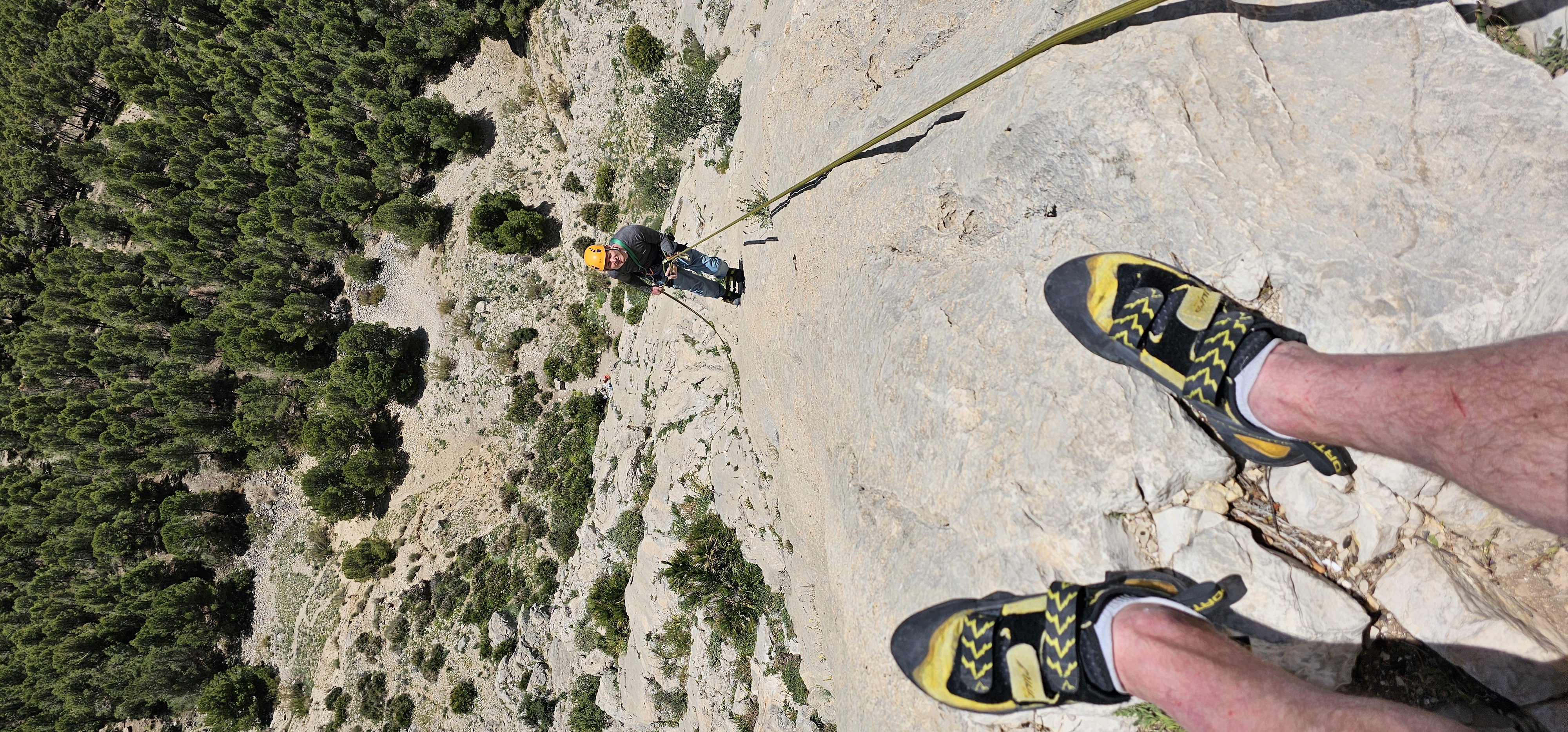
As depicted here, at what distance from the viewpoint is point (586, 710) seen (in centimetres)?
1288

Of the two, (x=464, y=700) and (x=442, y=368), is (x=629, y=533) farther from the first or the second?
(x=442, y=368)

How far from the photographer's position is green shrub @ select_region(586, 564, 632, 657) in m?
12.5

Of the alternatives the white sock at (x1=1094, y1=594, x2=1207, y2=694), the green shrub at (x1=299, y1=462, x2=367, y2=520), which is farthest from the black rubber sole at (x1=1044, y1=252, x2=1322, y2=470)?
the green shrub at (x1=299, y1=462, x2=367, y2=520)

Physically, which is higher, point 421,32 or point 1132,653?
point 421,32

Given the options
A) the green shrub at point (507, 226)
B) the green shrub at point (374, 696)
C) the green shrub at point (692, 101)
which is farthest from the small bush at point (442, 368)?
the green shrub at point (692, 101)

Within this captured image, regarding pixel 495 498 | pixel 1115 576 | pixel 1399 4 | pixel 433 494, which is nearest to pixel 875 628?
pixel 1115 576

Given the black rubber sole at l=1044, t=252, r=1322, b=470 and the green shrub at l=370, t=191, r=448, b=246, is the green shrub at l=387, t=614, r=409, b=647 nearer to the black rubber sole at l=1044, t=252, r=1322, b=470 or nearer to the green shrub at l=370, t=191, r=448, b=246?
the green shrub at l=370, t=191, r=448, b=246

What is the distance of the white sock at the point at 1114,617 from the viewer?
3.12 meters

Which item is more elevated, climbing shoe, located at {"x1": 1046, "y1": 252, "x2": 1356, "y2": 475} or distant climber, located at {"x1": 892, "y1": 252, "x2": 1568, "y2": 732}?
climbing shoe, located at {"x1": 1046, "y1": 252, "x2": 1356, "y2": 475}

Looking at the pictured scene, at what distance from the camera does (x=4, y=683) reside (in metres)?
27.4

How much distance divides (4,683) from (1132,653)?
155 feet

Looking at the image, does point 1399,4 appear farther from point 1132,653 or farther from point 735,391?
point 735,391

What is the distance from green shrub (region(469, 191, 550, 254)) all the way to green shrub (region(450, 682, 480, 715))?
1337 cm

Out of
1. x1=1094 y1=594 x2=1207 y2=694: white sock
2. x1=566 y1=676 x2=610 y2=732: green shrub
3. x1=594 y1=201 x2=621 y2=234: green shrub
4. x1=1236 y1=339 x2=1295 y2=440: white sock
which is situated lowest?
x1=566 y1=676 x2=610 y2=732: green shrub
